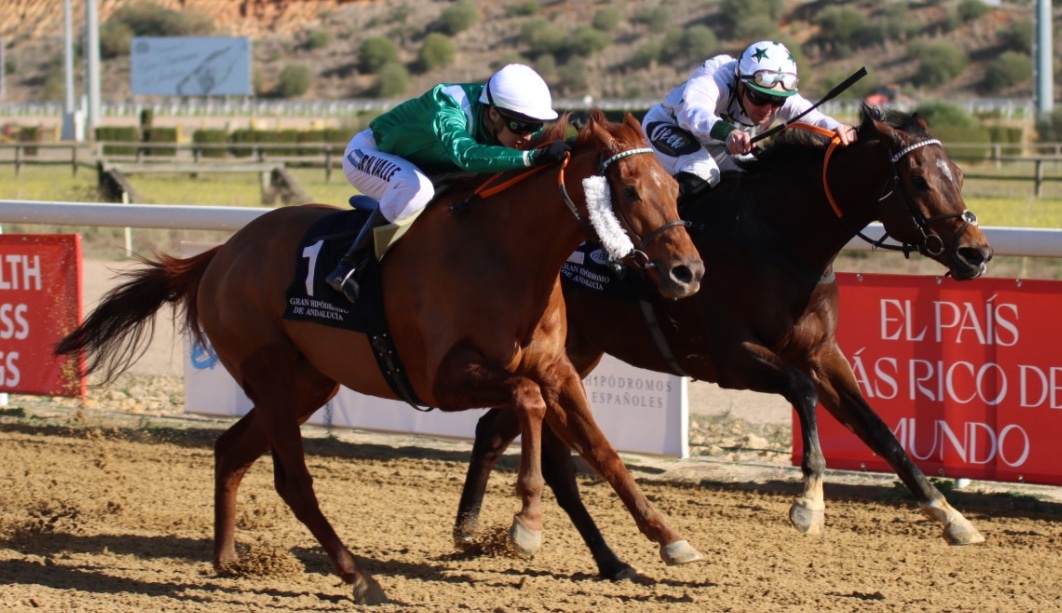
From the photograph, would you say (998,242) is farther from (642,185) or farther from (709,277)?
(642,185)

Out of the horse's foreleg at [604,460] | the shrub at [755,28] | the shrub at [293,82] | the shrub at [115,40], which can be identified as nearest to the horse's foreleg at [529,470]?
the horse's foreleg at [604,460]

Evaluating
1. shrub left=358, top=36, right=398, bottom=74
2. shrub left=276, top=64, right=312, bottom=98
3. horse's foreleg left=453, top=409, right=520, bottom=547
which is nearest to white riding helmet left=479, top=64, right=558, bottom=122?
horse's foreleg left=453, top=409, right=520, bottom=547

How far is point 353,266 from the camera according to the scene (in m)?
4.69

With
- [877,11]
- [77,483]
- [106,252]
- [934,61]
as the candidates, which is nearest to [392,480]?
[77,483]

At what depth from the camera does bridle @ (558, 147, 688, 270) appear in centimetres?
396

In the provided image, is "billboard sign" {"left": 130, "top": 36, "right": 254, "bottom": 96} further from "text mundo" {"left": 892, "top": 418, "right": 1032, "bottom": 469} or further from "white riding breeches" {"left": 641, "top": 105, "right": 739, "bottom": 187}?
"white riding breeches" {"left": 641, "top": 105, "right": 739, "bottom": 187}

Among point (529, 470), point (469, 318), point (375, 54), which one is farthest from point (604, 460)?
point (375, 54)

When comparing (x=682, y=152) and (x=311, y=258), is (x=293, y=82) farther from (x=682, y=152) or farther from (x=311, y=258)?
(x=311, y=258)

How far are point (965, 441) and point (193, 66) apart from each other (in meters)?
61.2

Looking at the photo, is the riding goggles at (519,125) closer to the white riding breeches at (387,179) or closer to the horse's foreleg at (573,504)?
the white riding breeches at (387,179)

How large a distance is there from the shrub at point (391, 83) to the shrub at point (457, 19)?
8571mm

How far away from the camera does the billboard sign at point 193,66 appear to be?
205ft

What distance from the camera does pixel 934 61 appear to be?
2566 inches

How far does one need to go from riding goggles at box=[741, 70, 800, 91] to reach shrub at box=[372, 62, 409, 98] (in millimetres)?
68709
